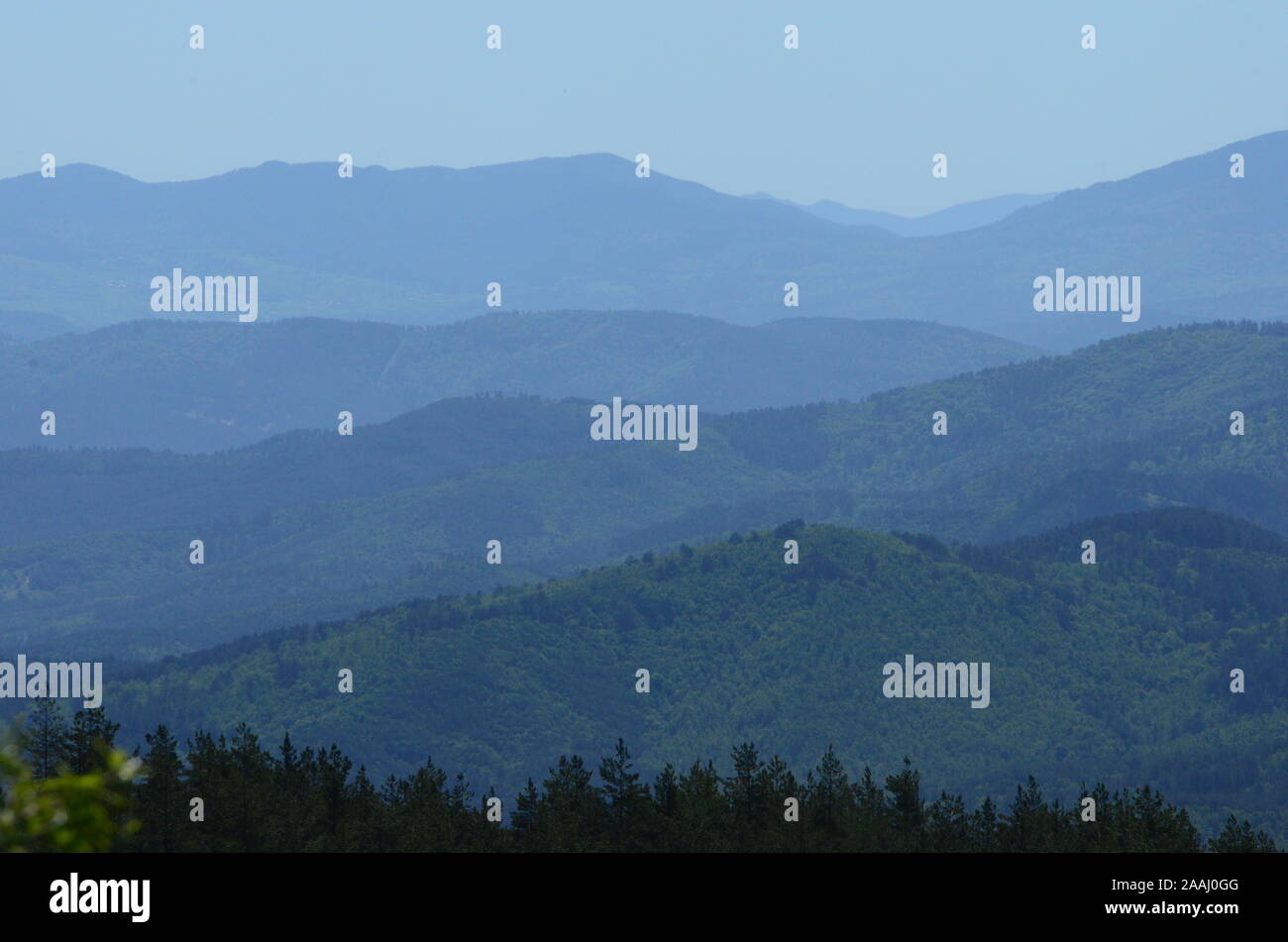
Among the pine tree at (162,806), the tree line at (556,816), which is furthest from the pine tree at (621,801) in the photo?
the pine tree at (162,806)

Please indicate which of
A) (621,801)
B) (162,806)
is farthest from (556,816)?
(162,806)

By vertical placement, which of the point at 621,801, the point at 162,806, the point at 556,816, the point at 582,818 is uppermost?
the point at 162,806

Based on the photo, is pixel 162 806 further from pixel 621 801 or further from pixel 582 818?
pixel 621 801

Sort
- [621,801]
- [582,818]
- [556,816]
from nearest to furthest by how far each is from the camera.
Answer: [556,816] < [582,818] < [621,801]

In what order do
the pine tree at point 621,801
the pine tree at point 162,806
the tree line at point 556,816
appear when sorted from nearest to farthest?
the pine tree at point 162,806 → the tree line at point 556,816 → the pine tree at point 621,801

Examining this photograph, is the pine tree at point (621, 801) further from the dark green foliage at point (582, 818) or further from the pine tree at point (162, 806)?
the pine tree at point (162, 806)

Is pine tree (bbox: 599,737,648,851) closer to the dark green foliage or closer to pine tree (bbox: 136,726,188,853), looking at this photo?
the dark green foliage

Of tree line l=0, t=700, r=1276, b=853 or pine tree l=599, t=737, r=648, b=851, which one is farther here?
pine tree l=599, t=737, r=648, b=851

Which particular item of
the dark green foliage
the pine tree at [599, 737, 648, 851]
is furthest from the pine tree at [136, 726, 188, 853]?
the pine tree at [599, 737, 648, 851]

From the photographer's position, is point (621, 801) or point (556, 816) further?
point (621, 801)
